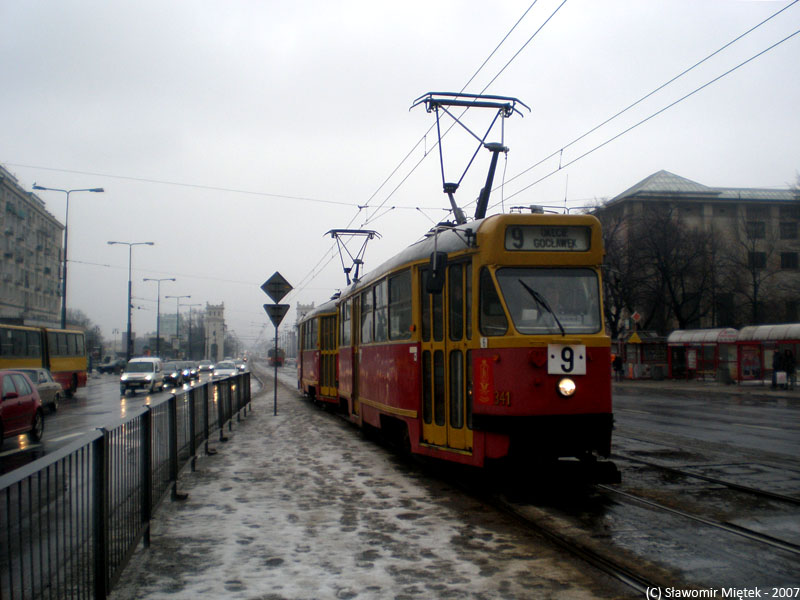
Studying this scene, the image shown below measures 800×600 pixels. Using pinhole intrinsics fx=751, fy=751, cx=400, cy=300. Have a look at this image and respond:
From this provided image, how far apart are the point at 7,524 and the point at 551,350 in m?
5.73

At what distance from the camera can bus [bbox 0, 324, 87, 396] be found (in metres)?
28.2

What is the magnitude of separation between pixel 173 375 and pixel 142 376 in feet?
32.9

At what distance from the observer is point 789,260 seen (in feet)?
215

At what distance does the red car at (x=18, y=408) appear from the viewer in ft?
43.2

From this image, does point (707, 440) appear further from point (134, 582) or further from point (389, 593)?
point (134, 582)

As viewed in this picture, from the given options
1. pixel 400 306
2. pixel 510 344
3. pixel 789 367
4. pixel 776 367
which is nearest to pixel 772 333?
pixel 776 367

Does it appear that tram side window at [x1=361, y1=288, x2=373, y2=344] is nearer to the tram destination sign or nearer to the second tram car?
the second tram car

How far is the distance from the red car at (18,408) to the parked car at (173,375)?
1180 inches

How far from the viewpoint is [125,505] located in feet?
17.5

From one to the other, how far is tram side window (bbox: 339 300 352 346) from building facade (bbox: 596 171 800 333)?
95.1ft

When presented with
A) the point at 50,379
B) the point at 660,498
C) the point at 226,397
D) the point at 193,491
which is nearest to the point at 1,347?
the point at 50,379

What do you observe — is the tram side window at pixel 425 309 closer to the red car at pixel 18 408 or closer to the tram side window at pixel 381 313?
the tram side window at pixel 381 313

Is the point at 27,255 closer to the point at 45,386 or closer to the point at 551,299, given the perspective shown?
the point at 45,386

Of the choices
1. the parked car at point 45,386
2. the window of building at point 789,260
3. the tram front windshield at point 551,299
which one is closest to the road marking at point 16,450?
the parked car at point 45,386
